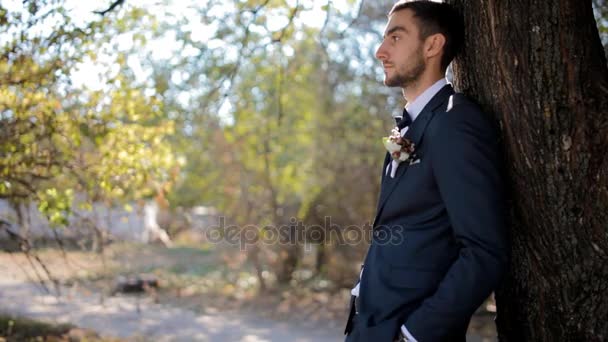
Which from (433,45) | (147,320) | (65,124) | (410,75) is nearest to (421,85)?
(410,75)

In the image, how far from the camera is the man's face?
98.3 inches

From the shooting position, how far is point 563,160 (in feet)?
7.74

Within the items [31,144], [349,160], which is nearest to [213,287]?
[349,160]

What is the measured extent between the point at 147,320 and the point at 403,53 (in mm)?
7794

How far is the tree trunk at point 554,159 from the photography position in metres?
Answer: 2.33

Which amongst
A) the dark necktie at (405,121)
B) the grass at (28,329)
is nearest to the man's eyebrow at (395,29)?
the dark necktie at (405,121)

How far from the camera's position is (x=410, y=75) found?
2.51 meters

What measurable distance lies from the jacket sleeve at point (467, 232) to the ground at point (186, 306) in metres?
5.60

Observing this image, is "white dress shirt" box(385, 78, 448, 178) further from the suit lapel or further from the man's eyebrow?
the man's eyebrow

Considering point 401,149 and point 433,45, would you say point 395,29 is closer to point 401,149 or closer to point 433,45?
point 433,45

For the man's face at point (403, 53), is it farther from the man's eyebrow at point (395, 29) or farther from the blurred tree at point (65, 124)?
the blurred tree at point (65, 124)

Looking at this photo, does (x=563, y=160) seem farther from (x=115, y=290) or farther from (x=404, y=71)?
(x=115, y=290)

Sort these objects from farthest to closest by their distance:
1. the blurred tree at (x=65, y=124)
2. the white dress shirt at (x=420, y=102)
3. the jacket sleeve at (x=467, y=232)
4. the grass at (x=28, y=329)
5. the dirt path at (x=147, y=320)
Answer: the dirt path at (x=147, y=320) → the grass at (x=28, y=329) → the blurred tree at (x=65, y=124) → the white dress shirt at (x=420, y=102) → the jacket sleeve at (x=467, y=232)

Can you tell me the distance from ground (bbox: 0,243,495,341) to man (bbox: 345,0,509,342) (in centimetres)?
533
